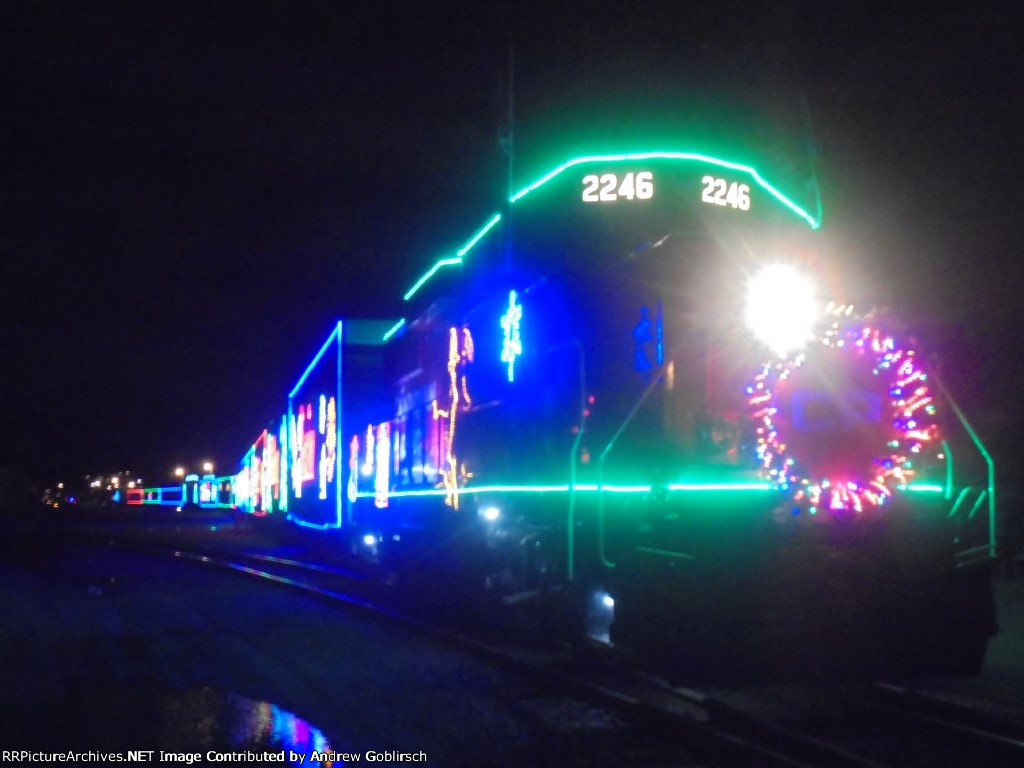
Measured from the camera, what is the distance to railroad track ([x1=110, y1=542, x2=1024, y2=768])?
6.34 metres

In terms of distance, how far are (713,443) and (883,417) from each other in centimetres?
149

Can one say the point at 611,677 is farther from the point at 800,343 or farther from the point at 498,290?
the point at 498,290

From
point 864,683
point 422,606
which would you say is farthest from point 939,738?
point 422,606

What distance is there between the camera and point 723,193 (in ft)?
30.3

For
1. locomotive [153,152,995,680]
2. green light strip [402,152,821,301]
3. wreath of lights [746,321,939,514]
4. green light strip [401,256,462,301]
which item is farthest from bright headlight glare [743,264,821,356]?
green light strip [401,256,462,301]

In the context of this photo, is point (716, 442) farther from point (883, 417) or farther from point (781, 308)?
point (883, 417)

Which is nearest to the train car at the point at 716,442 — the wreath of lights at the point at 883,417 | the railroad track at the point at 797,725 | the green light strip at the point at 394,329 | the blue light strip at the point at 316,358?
the wreath of lights at the point at 883,417

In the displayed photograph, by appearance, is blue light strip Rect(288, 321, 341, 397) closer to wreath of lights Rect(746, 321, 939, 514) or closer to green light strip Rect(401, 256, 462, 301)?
green light strip Rect(401, 256, 462, 301)

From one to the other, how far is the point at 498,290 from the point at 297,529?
1848cm

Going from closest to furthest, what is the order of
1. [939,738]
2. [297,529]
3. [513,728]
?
[939,738] < [513,728] < [297,529]

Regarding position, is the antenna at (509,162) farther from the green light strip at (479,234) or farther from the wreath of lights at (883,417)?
the wreath of lights at (883,417)

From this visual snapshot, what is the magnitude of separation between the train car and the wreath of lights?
0.01 metres

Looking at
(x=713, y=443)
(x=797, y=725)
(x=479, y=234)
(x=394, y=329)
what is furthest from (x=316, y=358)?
(x=797, y=725)

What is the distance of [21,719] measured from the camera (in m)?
7.55
